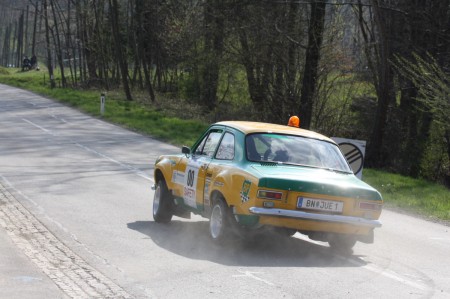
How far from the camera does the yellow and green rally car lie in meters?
8.89

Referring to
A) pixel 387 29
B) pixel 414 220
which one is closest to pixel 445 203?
pixel 414 220

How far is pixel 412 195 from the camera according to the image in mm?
17453

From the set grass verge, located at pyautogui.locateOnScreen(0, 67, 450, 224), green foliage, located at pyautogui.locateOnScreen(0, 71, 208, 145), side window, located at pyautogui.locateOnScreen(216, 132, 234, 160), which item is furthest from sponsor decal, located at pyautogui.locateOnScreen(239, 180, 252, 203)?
green foliage, located at pyautogui.locateOnScreen(0, 71, 208, 145)

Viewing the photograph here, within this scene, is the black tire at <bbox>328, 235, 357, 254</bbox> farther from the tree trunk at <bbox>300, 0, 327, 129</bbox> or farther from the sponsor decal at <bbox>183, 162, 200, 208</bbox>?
the tree trunk at <bbox>300, 0, 327, 129</bbox>

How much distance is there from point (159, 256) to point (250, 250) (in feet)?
3.69

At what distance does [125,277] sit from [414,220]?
7.40m

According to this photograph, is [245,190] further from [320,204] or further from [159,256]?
[159,256]

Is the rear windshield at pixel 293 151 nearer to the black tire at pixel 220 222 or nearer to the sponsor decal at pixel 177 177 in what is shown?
the black tire at pixel 220 222

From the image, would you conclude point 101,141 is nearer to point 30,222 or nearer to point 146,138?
point 146,138

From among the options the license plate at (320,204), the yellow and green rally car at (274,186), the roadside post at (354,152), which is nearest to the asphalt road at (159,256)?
the yellow and green rally car at (274,186)

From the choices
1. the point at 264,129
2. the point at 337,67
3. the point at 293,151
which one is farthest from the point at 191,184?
the point at 337,67

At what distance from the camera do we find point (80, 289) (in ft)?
23.7

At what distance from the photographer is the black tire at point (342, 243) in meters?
9.51

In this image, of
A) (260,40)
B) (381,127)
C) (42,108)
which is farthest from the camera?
(42,108)
